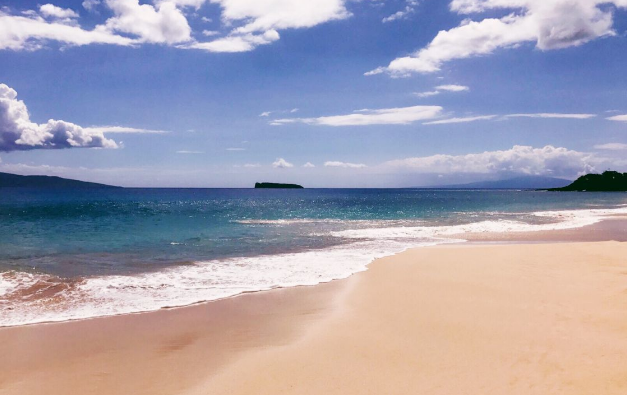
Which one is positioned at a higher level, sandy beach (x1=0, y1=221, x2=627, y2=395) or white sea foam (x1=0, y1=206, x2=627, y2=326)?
sandy beach (x1=0, y1=221, x2=627, y2=395)

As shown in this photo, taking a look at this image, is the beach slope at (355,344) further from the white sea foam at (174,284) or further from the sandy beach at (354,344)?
the white sea foam at (174,284)

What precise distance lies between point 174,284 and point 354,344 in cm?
764

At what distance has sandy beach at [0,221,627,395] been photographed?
5.92 metres

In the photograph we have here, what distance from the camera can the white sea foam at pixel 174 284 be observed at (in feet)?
33.1

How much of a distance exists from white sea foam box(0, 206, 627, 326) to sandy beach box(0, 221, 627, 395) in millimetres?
839

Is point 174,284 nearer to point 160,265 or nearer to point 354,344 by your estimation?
point 160,265

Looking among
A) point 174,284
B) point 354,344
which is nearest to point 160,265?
point 174,284

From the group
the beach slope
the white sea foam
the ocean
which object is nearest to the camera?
the beach slope

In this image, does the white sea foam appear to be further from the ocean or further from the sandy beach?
the sandy beach

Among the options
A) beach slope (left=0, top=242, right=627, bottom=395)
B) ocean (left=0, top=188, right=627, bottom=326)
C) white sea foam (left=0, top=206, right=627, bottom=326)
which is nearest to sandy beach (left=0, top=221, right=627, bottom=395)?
beach slope (left=0, top=242, right=627, bottom=395)

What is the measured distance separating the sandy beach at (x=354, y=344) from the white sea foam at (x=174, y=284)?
2.75 feet

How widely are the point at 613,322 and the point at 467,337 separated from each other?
3.18m

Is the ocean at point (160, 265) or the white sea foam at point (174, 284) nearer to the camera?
the white sea foam at point (174, 284)

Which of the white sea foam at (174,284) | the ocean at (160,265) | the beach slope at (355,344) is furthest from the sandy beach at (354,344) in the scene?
the ocean at (160,265)
